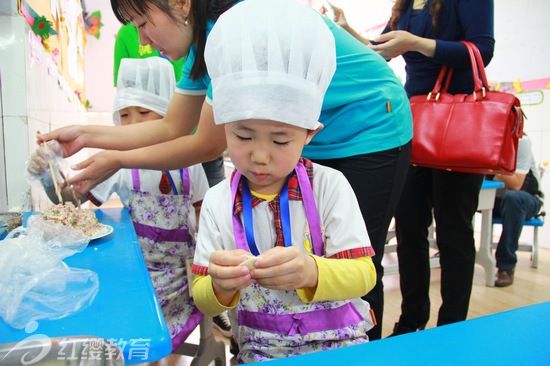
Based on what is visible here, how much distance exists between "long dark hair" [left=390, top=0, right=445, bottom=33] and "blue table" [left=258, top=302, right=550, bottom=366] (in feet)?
3.93

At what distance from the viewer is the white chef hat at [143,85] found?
159 cm

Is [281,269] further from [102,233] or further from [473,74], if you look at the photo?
[473,74]

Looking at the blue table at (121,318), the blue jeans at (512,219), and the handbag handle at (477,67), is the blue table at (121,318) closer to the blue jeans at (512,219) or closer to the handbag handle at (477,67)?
the handbag handle at (477,67)

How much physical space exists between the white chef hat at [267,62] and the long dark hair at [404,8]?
88 cm

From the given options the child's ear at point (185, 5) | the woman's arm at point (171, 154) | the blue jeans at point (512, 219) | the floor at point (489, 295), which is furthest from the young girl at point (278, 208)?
the blue jeans at point (512, 219)

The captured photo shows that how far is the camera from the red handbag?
1.32 m

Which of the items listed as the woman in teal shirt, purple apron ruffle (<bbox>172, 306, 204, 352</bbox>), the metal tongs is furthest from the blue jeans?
the metal tongs

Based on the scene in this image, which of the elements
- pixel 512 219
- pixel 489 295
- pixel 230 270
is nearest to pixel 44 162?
pixel 230 270

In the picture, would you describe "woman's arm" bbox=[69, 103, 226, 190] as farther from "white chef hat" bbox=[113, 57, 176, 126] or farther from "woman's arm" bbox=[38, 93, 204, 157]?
"white chef hat" bbox=[113, 57, 176, 126]

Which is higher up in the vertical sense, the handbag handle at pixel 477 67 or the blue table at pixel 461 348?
the handbag handle at pixel 477 67

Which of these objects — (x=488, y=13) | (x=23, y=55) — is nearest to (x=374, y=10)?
(x=488, y=13)

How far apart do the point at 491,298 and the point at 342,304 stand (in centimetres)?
216

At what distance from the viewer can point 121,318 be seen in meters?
0.54

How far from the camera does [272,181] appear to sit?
798 millimetres
